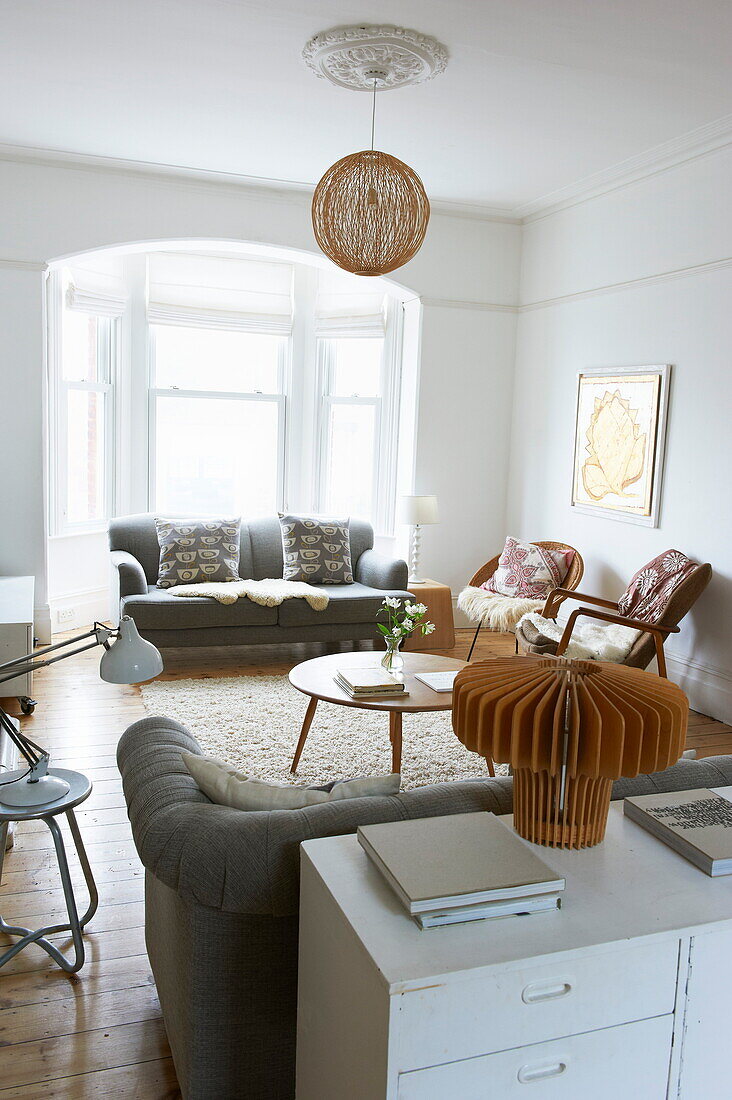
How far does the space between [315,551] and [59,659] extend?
3888 millimetres

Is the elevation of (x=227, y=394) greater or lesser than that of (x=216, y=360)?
lesser

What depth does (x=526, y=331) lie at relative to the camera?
21.6 ft

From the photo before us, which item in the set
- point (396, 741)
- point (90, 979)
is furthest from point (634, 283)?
point (90, 979)

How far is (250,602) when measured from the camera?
548cm

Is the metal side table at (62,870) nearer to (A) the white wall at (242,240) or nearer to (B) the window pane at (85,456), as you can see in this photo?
(A) the white wall at (242,240)

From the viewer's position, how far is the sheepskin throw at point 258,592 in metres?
5.41

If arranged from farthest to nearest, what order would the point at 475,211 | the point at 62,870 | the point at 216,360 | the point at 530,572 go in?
the point at 216,360, the point at 475,211, the point at 530,572, the point at 62,870

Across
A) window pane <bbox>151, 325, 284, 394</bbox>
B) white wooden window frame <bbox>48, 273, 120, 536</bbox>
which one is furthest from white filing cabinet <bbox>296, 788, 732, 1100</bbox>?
window pane <bbox>151, 325, 284, 394</bbox>

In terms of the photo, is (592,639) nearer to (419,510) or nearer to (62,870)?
(419,510)

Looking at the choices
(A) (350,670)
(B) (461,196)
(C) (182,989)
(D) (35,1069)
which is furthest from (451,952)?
(B) (461,196)

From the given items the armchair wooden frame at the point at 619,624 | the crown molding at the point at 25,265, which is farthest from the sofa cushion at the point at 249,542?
the armchair wooden frame at the point at 619,624

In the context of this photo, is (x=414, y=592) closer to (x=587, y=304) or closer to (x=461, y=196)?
(x=587, y=304)

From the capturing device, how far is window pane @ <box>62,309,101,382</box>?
6.27 m

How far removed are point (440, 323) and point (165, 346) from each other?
201 cm
